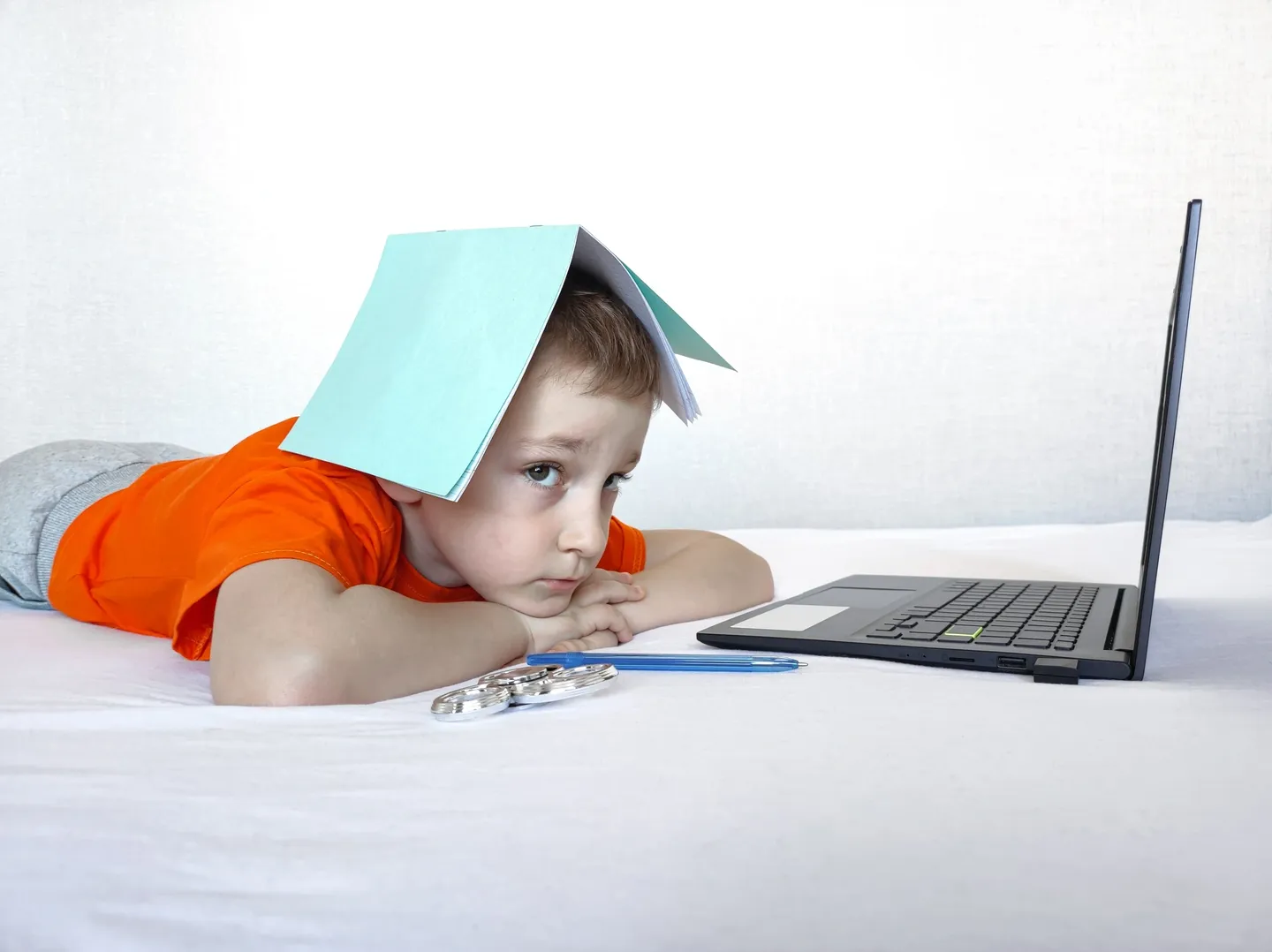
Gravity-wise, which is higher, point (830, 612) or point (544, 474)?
point (544, 474)

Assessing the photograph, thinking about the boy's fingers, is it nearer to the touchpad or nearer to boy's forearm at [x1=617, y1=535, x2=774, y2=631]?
boy's forearm at [x1=617, y1=535, x2=774, y2=631]

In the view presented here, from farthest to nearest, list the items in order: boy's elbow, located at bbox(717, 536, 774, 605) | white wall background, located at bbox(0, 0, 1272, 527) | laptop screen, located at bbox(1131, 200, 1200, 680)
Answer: white wall background, located at bbox(0, 0, 1272, 527)
boy's elbow, located at bbox(717, 536, 774, 605)
laptop screen, located at bbox(1131, 200, 1200, 680)

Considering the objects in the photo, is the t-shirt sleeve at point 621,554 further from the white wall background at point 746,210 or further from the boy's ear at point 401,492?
the white wall background at point 746,210

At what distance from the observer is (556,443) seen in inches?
34.4

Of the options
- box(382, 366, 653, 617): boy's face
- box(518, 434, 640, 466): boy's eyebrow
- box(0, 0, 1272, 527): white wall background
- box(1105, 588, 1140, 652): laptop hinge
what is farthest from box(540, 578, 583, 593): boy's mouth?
box(0, 0, 1272, 527): white wall background

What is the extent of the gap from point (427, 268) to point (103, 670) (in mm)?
411

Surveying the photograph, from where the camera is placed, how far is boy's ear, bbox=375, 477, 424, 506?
92 cm

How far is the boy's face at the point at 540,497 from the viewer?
876 millimetres

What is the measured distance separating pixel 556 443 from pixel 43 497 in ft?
2.59

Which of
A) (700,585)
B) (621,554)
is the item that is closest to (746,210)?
(621,554)

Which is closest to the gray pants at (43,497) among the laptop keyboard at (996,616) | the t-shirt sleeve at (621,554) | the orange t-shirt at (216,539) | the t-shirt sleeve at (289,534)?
the orange t-shirt at (216,539)

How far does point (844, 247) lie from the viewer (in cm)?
210

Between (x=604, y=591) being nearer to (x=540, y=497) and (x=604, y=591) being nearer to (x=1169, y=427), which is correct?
(x=540, y=497)

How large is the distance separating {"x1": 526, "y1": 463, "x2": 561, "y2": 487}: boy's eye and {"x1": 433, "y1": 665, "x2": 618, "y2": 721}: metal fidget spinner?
0.23 metres
